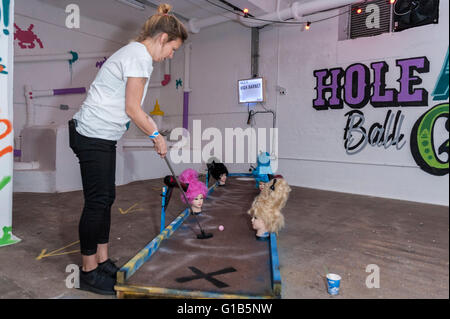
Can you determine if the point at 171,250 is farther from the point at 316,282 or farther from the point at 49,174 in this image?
the point at 49,174

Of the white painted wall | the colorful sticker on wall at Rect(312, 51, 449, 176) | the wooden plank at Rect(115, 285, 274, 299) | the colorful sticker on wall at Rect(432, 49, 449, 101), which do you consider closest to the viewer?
the colorful sticker on wall at Rect(432, 49, 449, 101)

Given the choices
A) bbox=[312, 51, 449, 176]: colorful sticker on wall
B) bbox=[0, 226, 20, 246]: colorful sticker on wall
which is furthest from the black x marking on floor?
bbox=[312, 51, 449, 176]: colorful sticker on wall

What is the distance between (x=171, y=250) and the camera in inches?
77.3

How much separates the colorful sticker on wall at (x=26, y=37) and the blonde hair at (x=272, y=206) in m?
5.25

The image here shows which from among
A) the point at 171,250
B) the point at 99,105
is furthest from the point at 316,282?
the point at 99,105

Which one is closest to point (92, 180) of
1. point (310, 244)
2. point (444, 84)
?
point (444, 84)

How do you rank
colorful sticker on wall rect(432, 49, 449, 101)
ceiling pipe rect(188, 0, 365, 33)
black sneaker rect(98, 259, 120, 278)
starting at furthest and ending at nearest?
ceiling pipe rect(188, 0, 365, 33) → black sneaker rect(98, 259, 120, 278) → colorful sticker on wall rect(432, 49, 449, 101)

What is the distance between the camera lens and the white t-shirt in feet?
4.68

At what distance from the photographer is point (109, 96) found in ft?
4.82

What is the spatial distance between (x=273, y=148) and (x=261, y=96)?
1024 mm

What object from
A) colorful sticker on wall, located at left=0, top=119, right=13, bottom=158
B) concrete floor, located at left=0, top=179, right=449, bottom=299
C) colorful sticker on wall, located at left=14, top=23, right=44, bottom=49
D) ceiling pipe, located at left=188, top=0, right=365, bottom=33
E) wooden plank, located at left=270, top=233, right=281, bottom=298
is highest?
ceiling pipe, located at left=188, top=0, right=365, bottom=33

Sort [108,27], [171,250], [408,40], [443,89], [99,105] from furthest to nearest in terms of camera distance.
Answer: [108,27]
[408,40]
[171,250]
[99,105]
[443,89]

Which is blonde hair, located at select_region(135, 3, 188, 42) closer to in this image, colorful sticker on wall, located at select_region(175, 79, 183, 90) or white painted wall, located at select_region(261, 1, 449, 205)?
white painted wall, located at select_region(261, 1, 449, 205)
